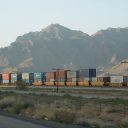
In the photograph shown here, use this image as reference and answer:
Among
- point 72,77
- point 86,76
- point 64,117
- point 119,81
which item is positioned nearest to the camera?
point 64,117

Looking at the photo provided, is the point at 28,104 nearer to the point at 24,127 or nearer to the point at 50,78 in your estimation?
the point at 24,127

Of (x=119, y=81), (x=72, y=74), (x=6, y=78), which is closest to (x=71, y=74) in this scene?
(x=72, y=74)

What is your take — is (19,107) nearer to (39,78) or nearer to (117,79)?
(117,79)

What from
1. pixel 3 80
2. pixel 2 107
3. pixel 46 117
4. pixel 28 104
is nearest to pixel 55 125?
pixel 46 117

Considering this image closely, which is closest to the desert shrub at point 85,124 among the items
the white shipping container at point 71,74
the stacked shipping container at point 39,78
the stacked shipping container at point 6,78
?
the white shipping container at point 71,74

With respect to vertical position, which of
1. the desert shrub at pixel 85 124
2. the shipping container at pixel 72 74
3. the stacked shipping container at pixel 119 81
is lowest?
the desert shrub at pixel 85 124

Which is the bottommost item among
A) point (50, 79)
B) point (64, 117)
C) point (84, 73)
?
point (64, 117)

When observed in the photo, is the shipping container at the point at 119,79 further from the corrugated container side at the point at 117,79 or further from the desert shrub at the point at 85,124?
the desert shrub at the point at 85,124

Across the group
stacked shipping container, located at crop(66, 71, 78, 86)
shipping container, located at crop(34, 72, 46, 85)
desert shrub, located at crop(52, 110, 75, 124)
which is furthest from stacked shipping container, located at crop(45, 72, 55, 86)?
desert shrub, located at crop(52, 110, 75, 124)

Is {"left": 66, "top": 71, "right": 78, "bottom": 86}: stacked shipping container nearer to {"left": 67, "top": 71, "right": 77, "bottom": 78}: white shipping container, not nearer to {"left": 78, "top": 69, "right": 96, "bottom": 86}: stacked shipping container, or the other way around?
{"left": 67, "top": 71, "right": 77, "bottom": 78}: white shipping container

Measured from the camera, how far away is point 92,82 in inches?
4532

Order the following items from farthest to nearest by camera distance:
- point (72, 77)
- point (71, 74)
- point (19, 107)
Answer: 1. point (71, 74)
2. point (72, 77)
3. point (19, 107)

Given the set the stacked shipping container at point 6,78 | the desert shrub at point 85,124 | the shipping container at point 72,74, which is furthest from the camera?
the stacked shipping container at point 6,78

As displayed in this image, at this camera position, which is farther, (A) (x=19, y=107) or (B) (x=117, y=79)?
(B) (x=117, y=79)
